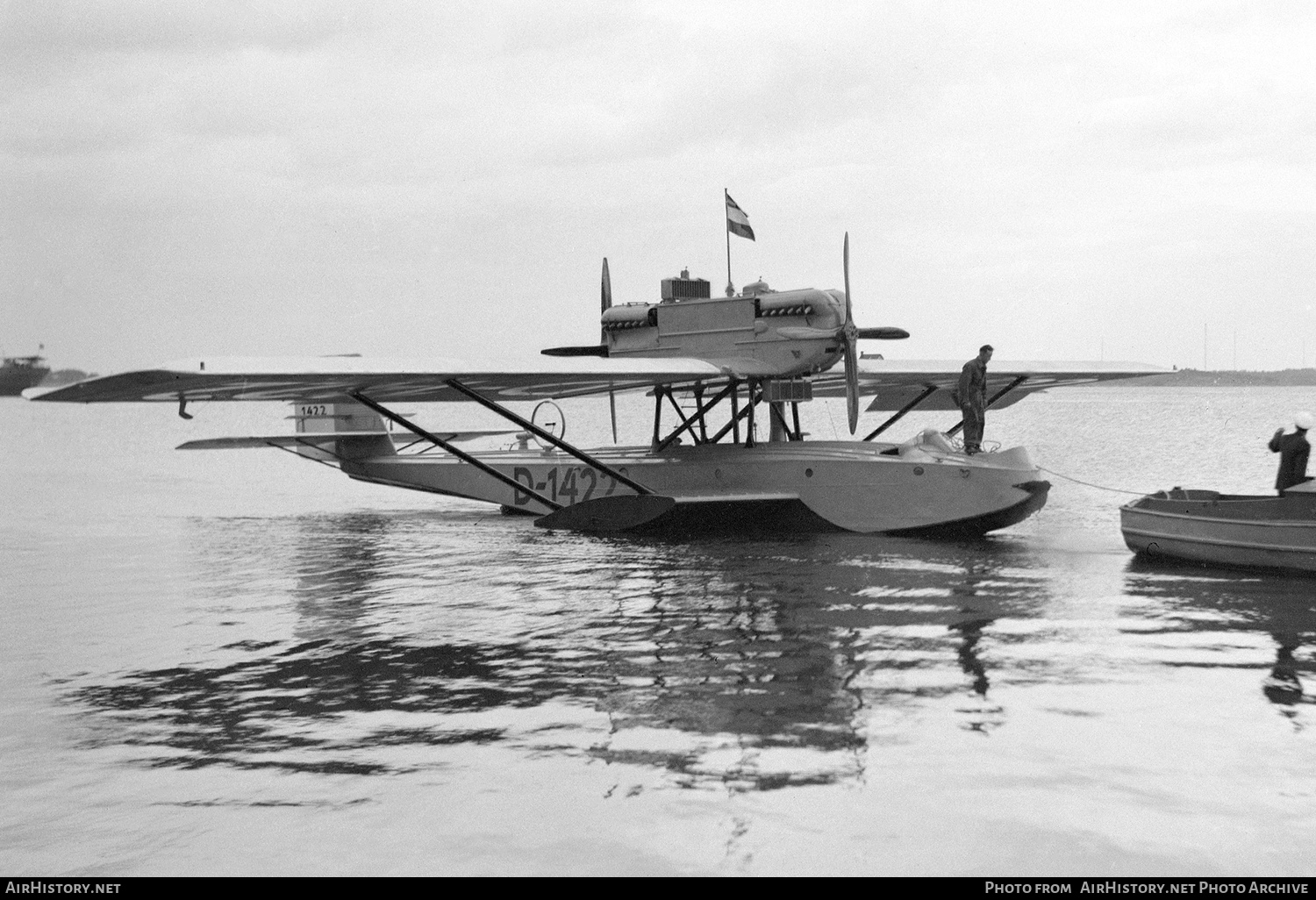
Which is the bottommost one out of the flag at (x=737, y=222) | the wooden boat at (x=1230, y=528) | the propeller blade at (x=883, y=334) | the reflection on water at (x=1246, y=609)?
the reflection on water at (x=1246, y=609)

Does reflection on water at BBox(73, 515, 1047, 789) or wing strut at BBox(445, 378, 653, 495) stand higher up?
wing strut at BBox(445, 378, 653, 495)

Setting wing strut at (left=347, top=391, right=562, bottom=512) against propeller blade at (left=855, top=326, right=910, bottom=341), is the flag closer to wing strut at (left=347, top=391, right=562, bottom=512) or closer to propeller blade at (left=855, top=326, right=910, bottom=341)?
propeller blade at (left=855, top=326, right=910, bottom=341)

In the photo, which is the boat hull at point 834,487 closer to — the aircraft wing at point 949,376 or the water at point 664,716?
the water at point 664,716

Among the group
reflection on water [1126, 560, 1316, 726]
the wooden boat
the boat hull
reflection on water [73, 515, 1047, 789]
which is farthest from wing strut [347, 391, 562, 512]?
reflection on water [1126, 560, 1316, 726]

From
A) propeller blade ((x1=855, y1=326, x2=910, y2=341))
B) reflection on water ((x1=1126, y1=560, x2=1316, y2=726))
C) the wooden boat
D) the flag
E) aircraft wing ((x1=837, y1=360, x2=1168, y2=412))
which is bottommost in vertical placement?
reflection on water ((x1=1126, y1=560, x2=1316, y2=726))

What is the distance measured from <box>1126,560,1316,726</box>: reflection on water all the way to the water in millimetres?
65

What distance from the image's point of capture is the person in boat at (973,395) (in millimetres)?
19234

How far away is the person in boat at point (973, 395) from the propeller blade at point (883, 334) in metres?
1.29

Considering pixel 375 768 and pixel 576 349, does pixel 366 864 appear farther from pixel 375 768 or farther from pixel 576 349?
pixel 576 349

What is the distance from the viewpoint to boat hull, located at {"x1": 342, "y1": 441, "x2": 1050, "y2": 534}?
17.9 m

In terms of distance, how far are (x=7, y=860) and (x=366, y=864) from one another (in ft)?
5.72

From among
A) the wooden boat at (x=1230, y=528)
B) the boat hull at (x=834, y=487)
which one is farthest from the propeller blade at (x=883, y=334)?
the wooden boat at (x=1230, y=528)

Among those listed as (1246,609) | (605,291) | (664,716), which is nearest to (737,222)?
(605,291)

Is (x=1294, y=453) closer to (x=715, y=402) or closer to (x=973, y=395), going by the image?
(x=973, y=395)
